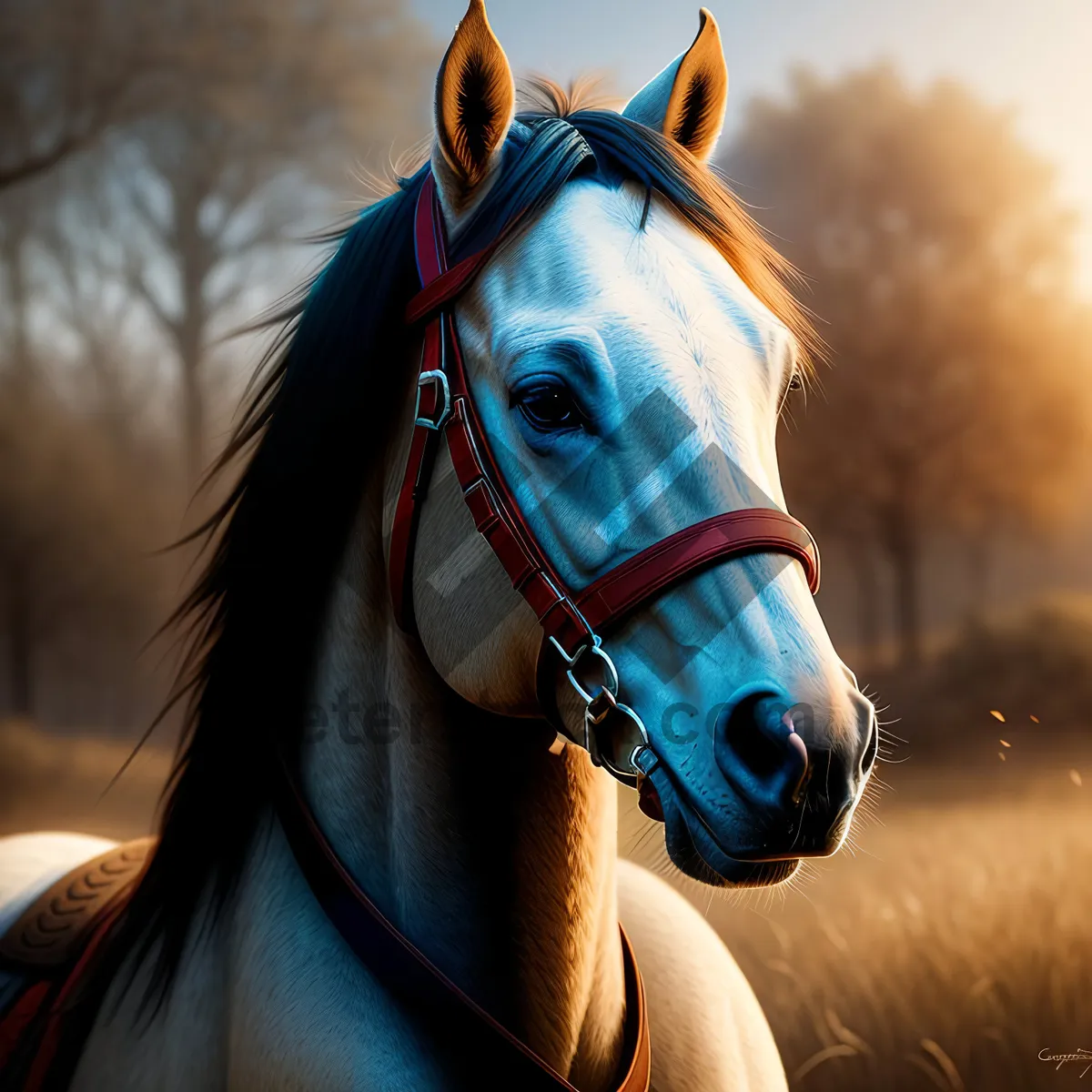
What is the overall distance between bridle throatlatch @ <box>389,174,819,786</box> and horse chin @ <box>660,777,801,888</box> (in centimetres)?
9

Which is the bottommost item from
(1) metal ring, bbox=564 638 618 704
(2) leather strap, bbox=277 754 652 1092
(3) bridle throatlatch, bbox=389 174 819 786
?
(2) leather strap, bbox=277 754 652 1092

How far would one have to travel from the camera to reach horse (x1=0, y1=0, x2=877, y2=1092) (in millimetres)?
1283

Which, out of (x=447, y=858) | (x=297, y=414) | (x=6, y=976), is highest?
(x=297, y=414)

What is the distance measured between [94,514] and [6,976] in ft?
31.9

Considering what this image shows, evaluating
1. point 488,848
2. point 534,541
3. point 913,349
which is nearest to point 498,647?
point 534,541

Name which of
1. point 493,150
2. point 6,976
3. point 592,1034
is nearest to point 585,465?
point 493,150

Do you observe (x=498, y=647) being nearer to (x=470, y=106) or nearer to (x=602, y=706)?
(x=602, y=706)

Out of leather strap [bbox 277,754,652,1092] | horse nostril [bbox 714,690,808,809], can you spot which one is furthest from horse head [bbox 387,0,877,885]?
leather strap [bbox 277,754,652,1092]

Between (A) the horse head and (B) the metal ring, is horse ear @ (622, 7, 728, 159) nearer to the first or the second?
(A) the horse head

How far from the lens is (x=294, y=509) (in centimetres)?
177

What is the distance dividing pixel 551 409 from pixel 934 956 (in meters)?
4.19

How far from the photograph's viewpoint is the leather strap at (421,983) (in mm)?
1428

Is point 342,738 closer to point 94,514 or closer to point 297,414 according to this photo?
point 297,414

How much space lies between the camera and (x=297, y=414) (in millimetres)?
1762
